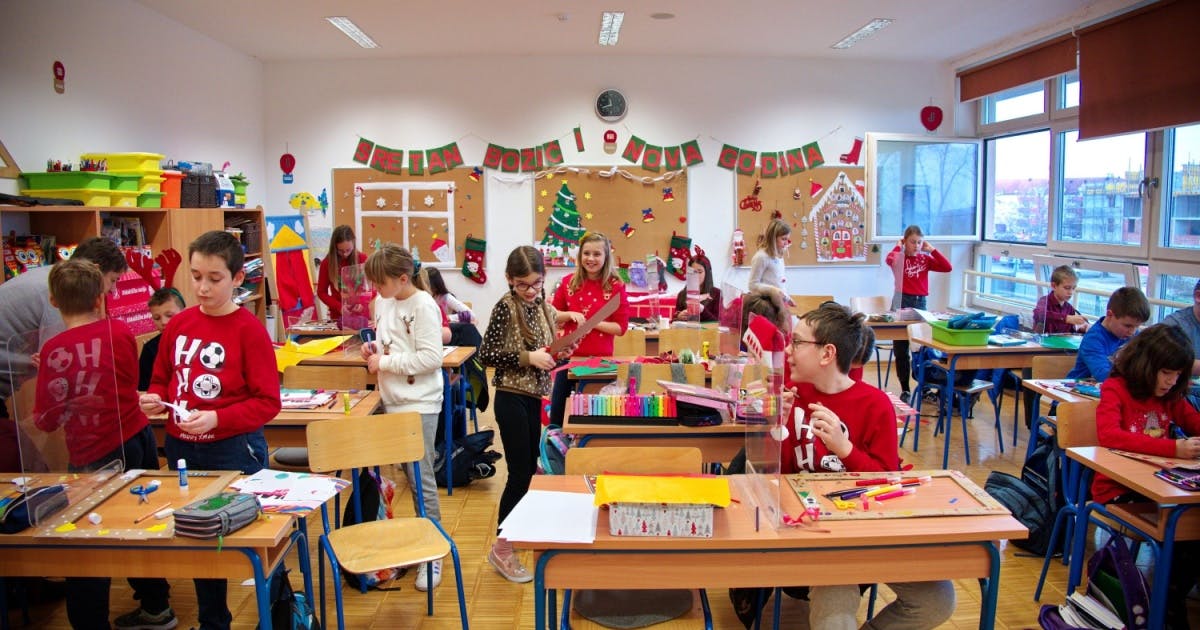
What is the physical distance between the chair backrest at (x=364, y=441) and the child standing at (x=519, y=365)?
0.49 m

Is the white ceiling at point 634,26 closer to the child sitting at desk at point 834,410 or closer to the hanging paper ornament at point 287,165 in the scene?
the hanging paper ornament at point 287,165

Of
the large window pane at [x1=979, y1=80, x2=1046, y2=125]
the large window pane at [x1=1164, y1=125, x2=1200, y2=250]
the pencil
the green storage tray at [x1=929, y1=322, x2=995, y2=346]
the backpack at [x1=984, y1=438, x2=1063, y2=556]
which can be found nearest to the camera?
the pencil

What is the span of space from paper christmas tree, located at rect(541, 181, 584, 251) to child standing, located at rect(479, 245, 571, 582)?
14.0 feet

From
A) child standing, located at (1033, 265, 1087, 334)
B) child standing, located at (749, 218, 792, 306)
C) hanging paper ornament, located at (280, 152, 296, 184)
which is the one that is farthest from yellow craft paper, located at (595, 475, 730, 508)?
hanging paper ornament, located at (280, 152, 296, 184)

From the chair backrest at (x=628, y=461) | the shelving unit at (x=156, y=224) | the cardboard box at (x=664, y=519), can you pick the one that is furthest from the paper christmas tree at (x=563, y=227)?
the cardboard box at (x=664, y=519)

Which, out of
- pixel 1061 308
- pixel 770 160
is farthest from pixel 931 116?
pixel 1061 308

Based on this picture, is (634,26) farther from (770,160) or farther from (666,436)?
(666,436)

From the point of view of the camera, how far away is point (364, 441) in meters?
2.91

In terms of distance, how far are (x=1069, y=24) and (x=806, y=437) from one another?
5.29 meters

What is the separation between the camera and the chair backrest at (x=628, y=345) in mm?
4305

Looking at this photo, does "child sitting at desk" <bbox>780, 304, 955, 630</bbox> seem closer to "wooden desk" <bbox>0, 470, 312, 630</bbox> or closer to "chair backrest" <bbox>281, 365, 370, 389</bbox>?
"wooden desk" <bbox>0, 470, 312, 630</bbox>

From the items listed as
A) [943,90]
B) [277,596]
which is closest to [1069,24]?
[943,90]

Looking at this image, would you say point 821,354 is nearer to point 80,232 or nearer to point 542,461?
point 542,461

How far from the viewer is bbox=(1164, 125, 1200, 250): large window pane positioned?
5.30m
